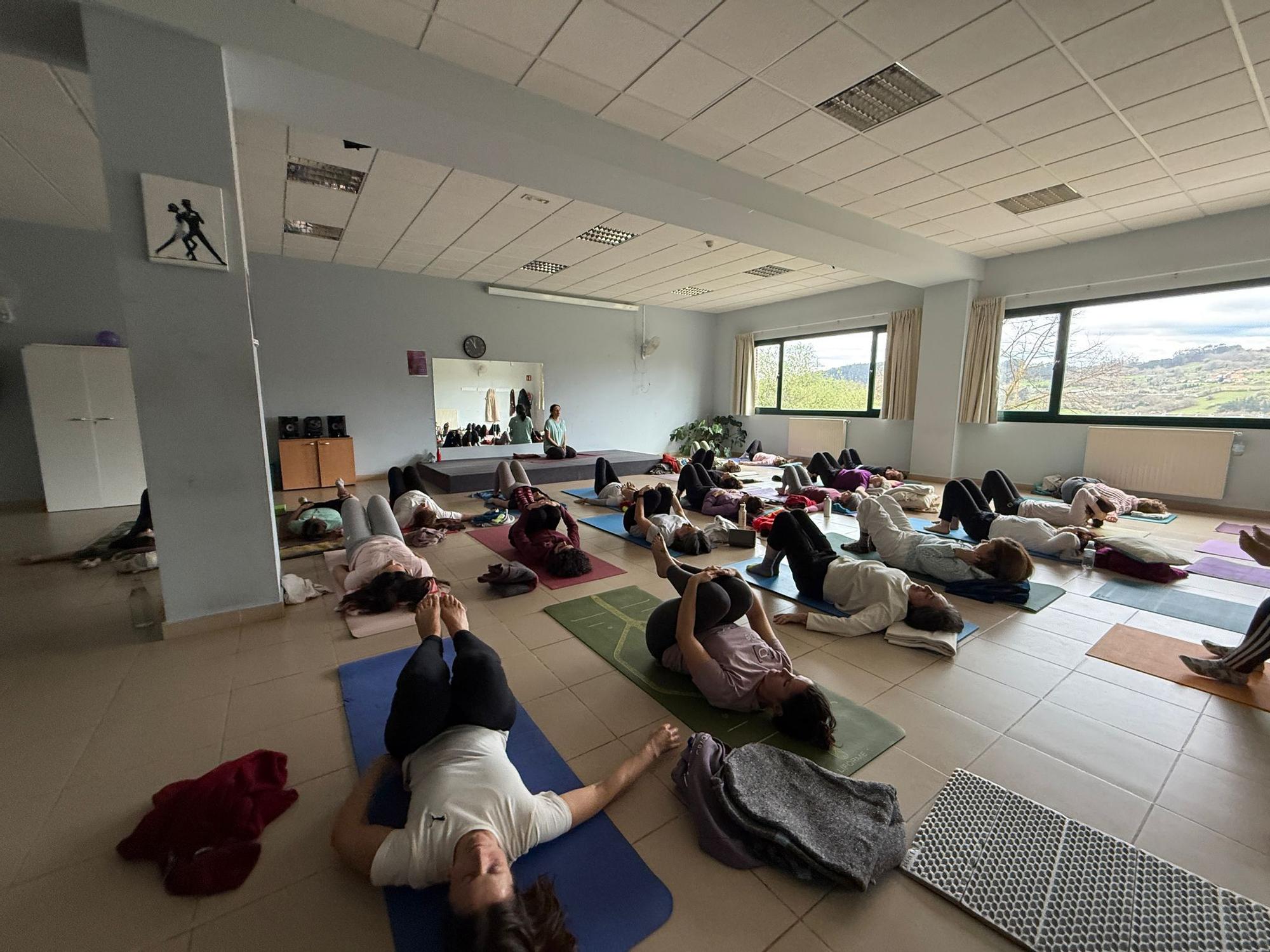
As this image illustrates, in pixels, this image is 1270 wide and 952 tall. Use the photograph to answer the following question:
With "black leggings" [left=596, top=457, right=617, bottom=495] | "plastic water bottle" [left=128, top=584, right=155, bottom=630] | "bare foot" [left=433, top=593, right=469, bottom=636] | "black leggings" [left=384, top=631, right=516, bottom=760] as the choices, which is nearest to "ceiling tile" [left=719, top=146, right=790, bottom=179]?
"black leggings" [left=596, top=457, right=617, bottom=495]

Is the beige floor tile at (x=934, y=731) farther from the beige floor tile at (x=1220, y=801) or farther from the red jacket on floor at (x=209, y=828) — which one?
the red jacket on floor at (x=209, y=828)

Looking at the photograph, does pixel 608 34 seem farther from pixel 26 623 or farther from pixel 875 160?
pixel 26 623

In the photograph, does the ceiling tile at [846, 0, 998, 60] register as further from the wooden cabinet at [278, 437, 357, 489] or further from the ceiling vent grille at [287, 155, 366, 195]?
the wooden cabinet at [278, 437, 357, 489]

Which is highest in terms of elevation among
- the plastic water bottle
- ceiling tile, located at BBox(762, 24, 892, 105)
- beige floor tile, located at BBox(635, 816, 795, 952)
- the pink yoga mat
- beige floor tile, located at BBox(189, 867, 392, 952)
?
ceiling tile, located at BBox(762, 24, 892, 105)

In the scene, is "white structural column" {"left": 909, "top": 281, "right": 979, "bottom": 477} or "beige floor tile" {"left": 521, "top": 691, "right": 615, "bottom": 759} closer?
"beige floor tile" {"left": 521, "top": 691, "right": 615, "bottom": 759}

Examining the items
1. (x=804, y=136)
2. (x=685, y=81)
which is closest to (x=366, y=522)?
(x=685, y=81)

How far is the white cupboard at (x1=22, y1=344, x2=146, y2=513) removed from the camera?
5555mm

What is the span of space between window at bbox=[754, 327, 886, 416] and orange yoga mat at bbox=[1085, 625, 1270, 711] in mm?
6677

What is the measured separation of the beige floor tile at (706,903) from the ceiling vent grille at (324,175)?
17.6 ft

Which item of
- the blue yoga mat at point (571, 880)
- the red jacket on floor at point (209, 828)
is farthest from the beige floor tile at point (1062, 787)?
the red jacket on floor at point (209, 828)

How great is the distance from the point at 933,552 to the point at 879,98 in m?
3.12

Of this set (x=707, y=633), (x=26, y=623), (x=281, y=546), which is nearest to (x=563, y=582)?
(x=707, y=633)

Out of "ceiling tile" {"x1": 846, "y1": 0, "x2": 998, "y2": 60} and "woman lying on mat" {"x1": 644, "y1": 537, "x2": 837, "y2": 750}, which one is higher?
"ceiling tile" {"x1": 846, "y1": 0, "x2": 998, "y2": 60}

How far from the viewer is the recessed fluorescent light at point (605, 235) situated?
19.7 feet
